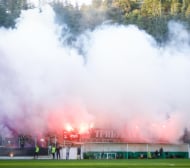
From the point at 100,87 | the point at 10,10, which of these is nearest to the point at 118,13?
the point at 10,10

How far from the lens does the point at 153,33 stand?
8638cm

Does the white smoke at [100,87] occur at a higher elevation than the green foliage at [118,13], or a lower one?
lower

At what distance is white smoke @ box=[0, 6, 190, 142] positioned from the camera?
158 ft

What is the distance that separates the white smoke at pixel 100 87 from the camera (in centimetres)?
4803

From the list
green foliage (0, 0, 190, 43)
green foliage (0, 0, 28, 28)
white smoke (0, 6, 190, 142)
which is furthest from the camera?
green foliage (0, 0, 190, 43)

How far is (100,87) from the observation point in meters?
50.6

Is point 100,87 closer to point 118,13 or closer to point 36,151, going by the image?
point 36,151

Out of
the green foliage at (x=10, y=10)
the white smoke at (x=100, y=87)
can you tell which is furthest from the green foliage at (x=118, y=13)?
the white smoke at (x=100, y=87)

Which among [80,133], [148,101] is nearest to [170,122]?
[148,101]

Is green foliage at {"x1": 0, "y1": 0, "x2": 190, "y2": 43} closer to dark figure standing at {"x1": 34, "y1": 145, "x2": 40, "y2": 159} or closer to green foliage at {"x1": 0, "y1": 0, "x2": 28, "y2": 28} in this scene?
green foliage at {"x1": 0, "y1": 0, "x2": 28, "y2": 28}

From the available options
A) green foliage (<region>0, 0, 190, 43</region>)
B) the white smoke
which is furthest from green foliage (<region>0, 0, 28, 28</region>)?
the white smoke

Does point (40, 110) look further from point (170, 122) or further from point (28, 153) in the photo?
point (170, 122)

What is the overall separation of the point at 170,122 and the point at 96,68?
7.69m

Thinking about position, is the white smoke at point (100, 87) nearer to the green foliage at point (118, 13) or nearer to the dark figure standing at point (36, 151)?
the dark figure standing at point (36, 151)
